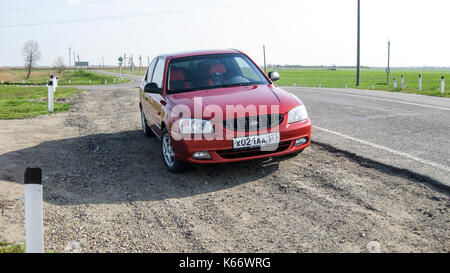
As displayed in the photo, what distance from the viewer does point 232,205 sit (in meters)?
4.10

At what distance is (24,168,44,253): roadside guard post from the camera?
2.61 metres

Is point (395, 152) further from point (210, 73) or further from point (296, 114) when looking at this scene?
point (210, 73)

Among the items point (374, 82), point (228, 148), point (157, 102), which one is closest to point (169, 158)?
point (228, 148)

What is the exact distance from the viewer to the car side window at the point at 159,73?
251 inches

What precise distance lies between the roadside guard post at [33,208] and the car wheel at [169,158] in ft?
8.35

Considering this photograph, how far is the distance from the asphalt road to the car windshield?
1621 millimetres

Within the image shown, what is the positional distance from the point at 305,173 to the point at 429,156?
1.73 metres

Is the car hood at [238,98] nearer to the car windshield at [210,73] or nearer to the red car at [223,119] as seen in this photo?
the red car at [223,119]

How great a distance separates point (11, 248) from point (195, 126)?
7.71 ft

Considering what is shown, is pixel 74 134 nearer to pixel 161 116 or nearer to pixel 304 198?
pixel 161 116

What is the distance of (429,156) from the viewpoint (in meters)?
5.30

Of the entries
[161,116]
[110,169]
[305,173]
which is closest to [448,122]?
[305,173]

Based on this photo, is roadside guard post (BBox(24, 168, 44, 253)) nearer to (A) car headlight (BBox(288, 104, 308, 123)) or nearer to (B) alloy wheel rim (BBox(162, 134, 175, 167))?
(B) alloy wheel rim (BBox(162, 134, 175, 167))

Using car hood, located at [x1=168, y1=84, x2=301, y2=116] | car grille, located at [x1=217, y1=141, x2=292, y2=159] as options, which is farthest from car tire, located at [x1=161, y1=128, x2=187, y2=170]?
car grille, located at [x1=217, y1=141, x2=292, y2=159]
